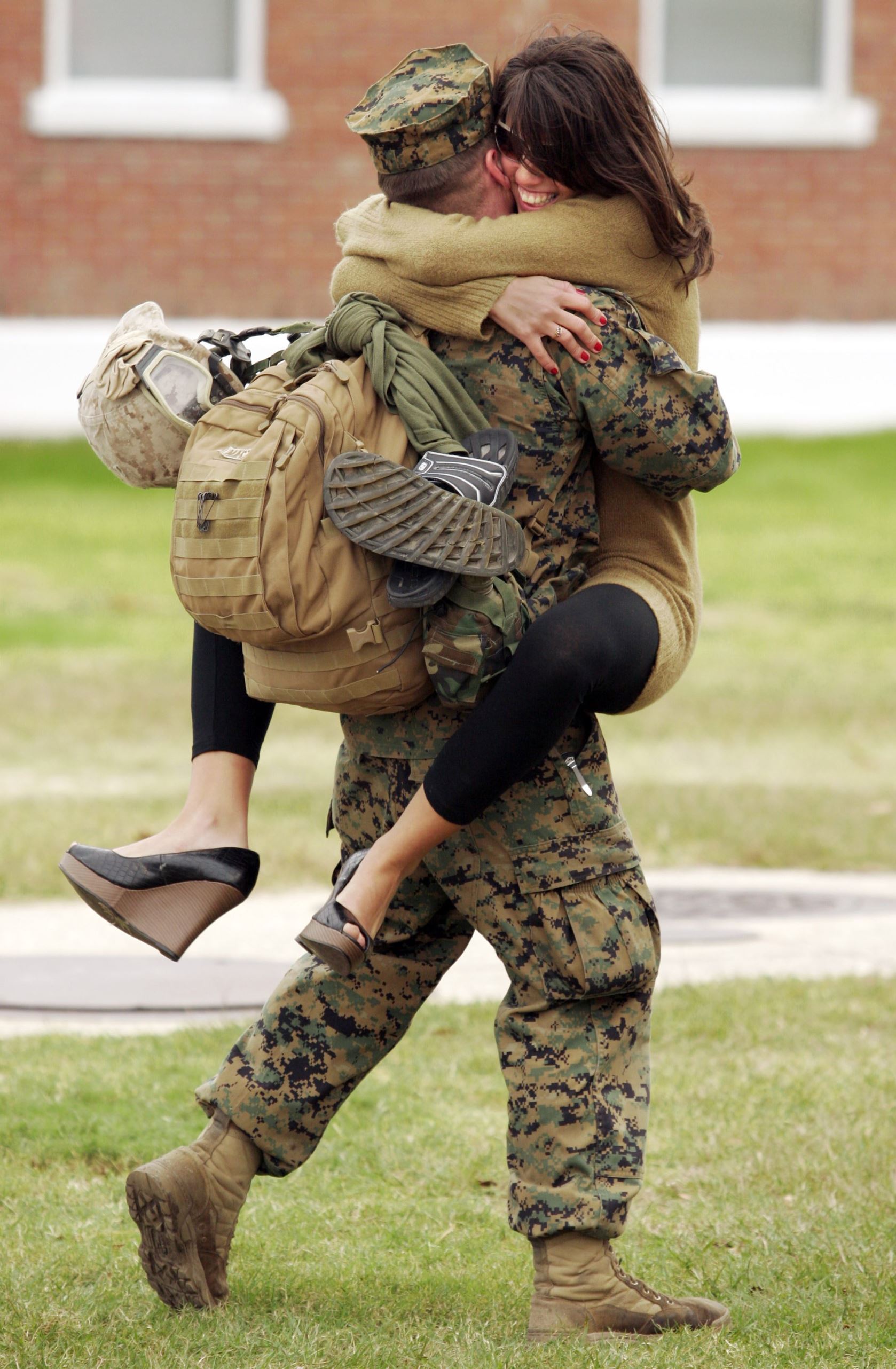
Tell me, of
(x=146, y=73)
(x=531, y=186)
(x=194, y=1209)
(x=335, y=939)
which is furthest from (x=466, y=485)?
(x=146, y=73)

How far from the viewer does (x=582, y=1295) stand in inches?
122

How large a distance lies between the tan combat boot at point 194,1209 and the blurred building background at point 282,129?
11.7 metres

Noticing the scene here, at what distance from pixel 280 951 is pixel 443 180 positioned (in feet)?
11.1

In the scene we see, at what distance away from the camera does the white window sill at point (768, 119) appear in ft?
47.4

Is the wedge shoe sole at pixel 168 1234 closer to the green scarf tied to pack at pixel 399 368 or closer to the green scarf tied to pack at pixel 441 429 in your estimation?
the green scarf tied to pack at pixel 441 429

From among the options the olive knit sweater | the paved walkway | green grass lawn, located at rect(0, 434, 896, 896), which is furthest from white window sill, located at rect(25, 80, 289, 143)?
the olive knit sweater

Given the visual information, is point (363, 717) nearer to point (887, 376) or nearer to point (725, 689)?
point (725, 689)

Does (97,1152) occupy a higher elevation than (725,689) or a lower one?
higher

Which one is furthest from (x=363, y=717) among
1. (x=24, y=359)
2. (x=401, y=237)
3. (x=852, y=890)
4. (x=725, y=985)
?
(x=24, y=359)

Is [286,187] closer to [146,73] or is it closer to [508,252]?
[146,73]

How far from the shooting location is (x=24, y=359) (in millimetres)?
14641

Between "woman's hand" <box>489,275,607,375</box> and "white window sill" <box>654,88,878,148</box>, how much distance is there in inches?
473

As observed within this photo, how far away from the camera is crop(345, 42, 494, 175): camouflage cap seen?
2.90 m

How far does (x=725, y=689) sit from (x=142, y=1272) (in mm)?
7573
